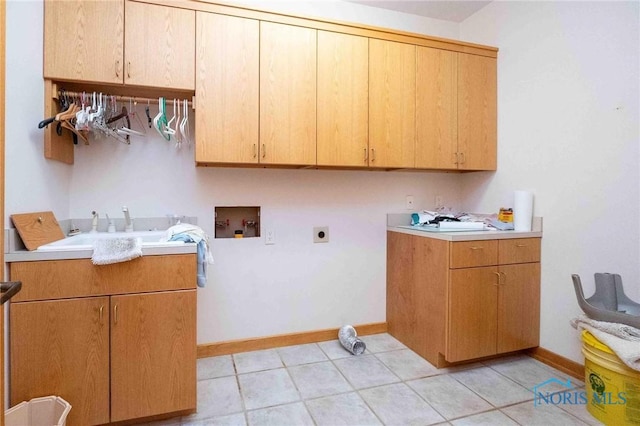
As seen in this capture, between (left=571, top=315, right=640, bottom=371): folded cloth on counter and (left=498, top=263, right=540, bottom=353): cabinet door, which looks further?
(left=498, top=263, right=540, bottom=353): cabinet door

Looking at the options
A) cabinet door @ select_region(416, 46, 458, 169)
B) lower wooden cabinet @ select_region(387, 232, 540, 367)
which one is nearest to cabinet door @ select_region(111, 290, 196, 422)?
lower wooden cabinet @ select_region(387, 232, 540, 367)

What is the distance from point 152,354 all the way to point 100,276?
0.45 m

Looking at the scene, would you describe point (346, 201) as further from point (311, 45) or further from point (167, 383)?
point (167, 383)

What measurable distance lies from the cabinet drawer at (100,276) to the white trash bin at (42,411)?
1.49ft

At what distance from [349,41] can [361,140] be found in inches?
27.1

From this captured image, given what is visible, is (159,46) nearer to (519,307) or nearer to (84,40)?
(84,40)

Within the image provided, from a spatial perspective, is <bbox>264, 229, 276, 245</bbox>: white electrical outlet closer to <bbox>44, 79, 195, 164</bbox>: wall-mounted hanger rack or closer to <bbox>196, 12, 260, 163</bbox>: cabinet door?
<bbox>196, 12, 260, 163</bbox>: cabinet door

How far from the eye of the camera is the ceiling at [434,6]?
2661mm

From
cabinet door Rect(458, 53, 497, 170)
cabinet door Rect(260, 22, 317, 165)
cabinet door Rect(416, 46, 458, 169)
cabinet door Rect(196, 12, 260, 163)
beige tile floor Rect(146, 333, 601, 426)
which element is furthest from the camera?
cabinet door Rect(458, 53, 497, 170)

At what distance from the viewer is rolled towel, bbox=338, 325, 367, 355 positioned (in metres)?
2.42

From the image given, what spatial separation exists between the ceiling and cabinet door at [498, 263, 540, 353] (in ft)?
6.98

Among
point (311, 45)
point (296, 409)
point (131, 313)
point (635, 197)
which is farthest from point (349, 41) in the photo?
point (296, 409)

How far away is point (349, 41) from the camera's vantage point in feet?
7.49

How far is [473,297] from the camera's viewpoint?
2.18m
